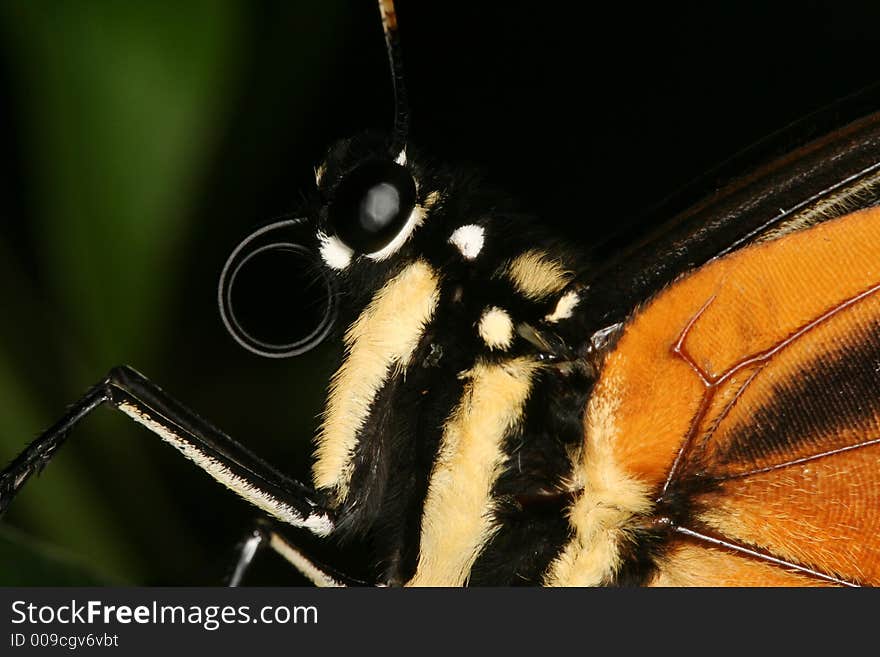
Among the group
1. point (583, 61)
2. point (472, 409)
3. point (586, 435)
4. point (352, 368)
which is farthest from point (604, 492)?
point (583, 61)

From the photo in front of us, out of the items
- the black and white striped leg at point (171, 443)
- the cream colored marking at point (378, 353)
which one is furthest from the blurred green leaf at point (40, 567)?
the cream colored marking at point (378, 353)

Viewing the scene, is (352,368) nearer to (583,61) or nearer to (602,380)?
(602,380)

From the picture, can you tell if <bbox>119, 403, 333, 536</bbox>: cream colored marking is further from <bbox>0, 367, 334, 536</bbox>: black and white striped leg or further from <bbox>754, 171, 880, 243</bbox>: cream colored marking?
<bbox>754, 171, 880, 243</bbox>: cream colored marking

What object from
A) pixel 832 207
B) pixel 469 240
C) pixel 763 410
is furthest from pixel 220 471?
pixel 832 207

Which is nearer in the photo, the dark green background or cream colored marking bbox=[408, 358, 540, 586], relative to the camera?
cream colored marking bbox=[408, 358, 540, 586]

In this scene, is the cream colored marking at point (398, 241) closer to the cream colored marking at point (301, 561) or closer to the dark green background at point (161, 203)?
the dark green background at point (161, 203)

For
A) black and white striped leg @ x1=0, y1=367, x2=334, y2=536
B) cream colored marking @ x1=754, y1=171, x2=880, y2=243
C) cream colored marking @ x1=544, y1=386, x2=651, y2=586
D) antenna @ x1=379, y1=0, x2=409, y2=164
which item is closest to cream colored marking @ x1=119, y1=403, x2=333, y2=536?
black and white striped leg @ x1=0, y1=367, x2=334, y2=536
